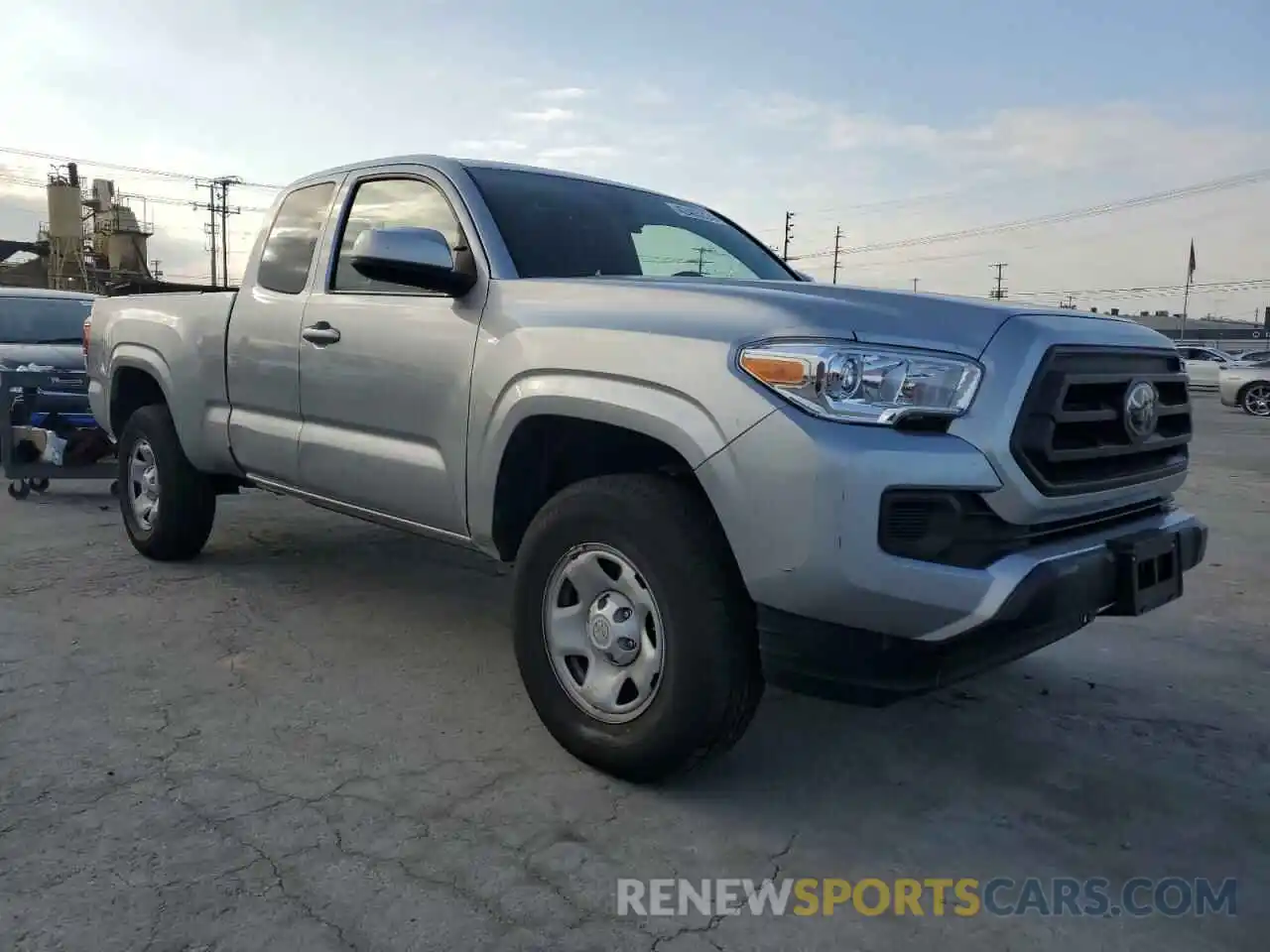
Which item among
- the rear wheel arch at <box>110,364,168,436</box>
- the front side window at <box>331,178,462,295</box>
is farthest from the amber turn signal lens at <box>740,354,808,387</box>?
the rear wheel arch at <box>110,364,168,436</box>

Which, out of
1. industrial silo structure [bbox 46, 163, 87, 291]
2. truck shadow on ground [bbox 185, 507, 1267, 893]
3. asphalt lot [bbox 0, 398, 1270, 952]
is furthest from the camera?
industrial silo structure [bbox 46, 163, 87, 291]

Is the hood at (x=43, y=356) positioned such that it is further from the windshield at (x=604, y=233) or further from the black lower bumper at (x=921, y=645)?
the black lower bumper at (x=921, y=645)

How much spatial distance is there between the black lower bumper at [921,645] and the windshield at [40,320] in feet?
30.6

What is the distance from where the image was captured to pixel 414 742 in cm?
319

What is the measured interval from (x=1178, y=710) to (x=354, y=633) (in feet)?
10.9

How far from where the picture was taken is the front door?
3479 millimetres

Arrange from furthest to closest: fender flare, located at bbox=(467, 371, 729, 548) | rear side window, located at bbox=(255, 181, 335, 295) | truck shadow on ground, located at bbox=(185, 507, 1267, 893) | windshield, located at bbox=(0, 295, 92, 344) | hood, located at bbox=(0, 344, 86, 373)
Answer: windshield, located at bbox=(0, 295, 92, 344)
hood, located at bbox=(0, 344, 86, 373)
rear side window, located at bbox=(255, 181, 335, 295)
truck shadow on ground, located at bbox=(185, 507, 1267, 893)
fender flare, located at bbox=(467, 371, 729, 548)

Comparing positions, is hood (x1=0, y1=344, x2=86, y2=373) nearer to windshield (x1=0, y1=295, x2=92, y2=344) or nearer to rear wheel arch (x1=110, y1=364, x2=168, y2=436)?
windshield (x1=0, y1=295, x2=92, y2=344)

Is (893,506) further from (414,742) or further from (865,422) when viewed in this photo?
(414,742)

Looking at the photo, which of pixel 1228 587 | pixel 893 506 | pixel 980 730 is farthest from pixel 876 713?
pixel 1228 587

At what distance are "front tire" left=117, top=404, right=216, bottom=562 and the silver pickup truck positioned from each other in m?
1.41

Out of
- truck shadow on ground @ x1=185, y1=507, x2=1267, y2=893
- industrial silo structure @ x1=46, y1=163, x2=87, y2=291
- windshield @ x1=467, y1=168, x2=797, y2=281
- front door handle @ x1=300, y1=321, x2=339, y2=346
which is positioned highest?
industrial silo structure @ x1=46, y1=163, x2=87, y2=291

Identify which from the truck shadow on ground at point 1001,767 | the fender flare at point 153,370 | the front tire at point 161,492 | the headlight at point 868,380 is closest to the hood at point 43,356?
the fender flare at point 153,370

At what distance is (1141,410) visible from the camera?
2.92m
